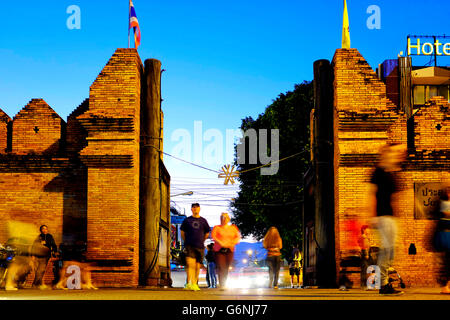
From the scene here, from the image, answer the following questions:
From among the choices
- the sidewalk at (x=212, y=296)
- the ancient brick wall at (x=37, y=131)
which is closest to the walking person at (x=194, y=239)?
the sidewalk at (x=212, y=296)

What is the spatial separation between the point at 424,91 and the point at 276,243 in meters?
39.3

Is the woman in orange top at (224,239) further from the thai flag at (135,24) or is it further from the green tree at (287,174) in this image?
the green tree at (287,174)

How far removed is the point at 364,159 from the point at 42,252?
8.21 meters

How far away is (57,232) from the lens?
16.6m

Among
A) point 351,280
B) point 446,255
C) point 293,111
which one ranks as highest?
point 293,111

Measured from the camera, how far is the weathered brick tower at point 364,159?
15859 millimetres

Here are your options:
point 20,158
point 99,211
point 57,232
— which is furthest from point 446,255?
point 20,158

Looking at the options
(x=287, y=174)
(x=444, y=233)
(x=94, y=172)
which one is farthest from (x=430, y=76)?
(x=444, y=233)

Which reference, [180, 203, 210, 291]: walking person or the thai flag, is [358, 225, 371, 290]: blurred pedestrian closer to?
[180, 203, 210, 291]: walking person

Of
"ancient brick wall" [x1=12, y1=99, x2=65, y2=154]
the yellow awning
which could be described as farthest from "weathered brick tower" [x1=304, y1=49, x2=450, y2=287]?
the yellow awning

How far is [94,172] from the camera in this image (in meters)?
16.1

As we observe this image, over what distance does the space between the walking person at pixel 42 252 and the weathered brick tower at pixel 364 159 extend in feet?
22.3

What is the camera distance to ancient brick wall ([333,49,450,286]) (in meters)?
15.8
